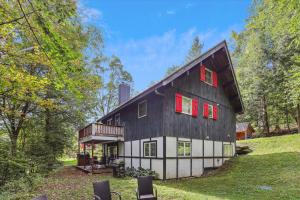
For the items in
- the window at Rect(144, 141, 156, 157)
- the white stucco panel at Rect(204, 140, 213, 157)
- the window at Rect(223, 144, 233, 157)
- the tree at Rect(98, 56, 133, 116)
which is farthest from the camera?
the tree at Rect(98, 56, 133, 116)

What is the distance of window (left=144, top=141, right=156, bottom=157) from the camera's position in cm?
1319

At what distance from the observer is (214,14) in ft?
81.3

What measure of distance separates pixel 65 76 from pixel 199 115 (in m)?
11.6

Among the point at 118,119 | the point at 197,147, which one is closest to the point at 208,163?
the point at 197,147

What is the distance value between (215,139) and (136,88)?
20.4 m

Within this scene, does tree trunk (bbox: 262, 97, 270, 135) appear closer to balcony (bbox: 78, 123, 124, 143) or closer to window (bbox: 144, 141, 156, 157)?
balcony (bbox: 78, 123, 124, 143)

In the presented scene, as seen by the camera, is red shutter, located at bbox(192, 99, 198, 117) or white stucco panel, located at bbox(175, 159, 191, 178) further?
red shutter, located at bbox(192, 99, 198, 117)

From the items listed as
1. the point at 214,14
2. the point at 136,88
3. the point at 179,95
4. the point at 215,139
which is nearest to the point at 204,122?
the point at 215,139

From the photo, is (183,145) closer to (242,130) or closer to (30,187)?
(30,187)

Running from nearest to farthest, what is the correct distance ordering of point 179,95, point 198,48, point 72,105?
1. point 179,95
2. point 72,105
3. point 198,48

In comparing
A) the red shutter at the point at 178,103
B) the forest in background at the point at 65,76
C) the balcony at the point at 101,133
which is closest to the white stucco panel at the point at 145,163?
the balcony at the point at 101,133

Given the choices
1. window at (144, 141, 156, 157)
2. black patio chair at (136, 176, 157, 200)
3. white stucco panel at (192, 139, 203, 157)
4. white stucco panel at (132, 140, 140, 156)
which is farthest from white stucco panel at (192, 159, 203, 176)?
black patio chair at (136, 176, 157, 200)

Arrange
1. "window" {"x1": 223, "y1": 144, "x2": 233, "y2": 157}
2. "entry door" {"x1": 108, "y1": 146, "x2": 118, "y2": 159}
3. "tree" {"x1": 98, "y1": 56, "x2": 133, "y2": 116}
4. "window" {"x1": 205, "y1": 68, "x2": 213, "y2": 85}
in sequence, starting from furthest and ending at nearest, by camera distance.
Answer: "tree" {"x1": 98, "y1": 56, "x2": 133, "y2": 116}
"entry door" {"x1": 108, "y1": 146, "x2": 118, "y2": 159}
"window" {"x1": 223, "y1": 144, "x2": 233, "y2": 157}
"window" {"x1": 205, "y1": 68, "x2": 213, "y2": 85}

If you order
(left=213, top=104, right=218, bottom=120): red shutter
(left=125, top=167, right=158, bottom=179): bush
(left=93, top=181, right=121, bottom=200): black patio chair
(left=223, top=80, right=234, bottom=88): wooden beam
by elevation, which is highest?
(left=223, top=80, right=234, bottom=88): wooden beam
